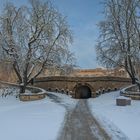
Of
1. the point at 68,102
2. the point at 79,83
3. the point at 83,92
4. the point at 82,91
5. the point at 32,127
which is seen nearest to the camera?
the point at 32,127

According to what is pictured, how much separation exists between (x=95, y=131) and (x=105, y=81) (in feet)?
96.8

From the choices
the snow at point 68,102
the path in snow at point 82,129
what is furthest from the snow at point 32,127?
the snow at point 68,102

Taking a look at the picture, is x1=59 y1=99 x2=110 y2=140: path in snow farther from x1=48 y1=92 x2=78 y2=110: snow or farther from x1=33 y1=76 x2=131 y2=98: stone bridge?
x1=33 y1=76 x2=131 y2=98: stone bridge

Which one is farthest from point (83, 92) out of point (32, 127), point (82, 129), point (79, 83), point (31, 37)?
point (82, 129)

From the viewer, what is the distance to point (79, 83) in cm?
4650

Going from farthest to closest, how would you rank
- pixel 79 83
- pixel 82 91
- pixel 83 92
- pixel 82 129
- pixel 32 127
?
1. pixel 83 92
2. pixel 82 91
3. pixel 79 83
4. pixel 32 127
5. pixel 82 129

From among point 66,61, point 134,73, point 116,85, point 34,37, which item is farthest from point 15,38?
point 116,85

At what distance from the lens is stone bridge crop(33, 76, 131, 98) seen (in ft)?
147

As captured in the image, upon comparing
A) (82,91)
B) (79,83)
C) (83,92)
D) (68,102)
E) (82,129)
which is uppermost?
(79,83)

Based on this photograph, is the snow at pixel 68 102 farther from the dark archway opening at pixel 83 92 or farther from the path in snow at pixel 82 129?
the dark archway opening at pixel 83 92

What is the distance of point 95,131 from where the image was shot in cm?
1583

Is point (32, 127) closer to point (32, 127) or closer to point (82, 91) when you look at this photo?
point (32, 127)

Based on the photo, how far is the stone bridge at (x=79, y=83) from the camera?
44.8 metres

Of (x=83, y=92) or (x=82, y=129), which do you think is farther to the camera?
(x=83, y=92)
